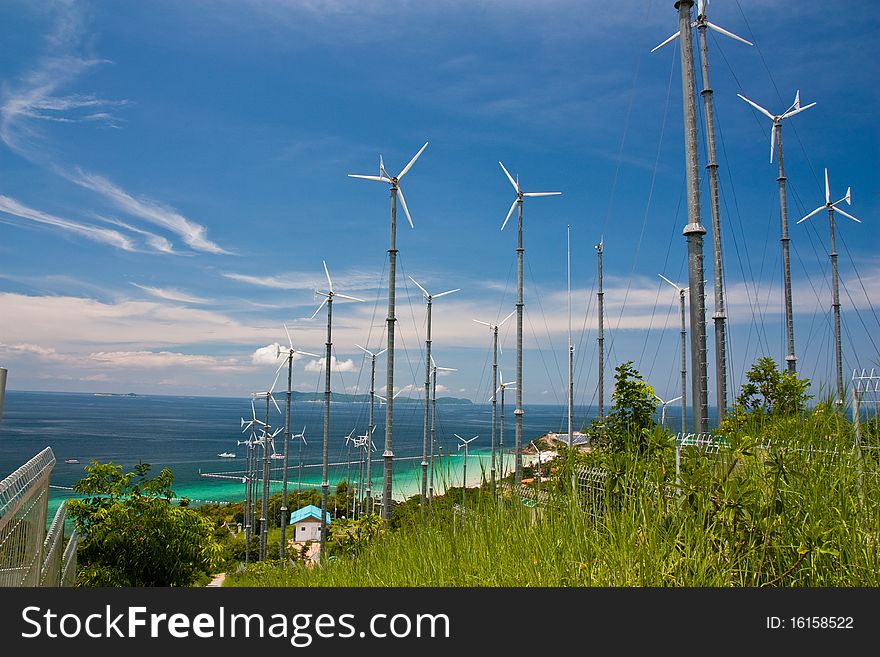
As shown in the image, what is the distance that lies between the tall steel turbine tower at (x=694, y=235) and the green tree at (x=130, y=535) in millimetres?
10725

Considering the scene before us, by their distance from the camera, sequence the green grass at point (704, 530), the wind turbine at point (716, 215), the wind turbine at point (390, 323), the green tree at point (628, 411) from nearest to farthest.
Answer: the green grass at point (704, 530), the green tree at point (628, 411), the wind turbine at point (716, 215), the wind turbine at point (390, 323)

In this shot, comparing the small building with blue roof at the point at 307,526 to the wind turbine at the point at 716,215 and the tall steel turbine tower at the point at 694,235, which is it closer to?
the wind turbine at the point at 716,215

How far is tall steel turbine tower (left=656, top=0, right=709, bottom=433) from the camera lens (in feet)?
30.7

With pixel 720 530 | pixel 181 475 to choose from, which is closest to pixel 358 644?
pixel 720 530

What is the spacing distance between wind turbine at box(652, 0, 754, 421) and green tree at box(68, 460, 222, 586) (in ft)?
37.9

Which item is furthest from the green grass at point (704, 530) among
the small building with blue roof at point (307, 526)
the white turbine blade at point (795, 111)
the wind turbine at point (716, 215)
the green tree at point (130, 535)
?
the small building with blue roof at point (307, 526)

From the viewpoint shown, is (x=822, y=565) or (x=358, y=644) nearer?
(x=358, y=644)

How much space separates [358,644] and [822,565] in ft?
12.2

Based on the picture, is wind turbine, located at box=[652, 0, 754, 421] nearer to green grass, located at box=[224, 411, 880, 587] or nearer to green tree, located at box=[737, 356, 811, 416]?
green tree, located at box=[737, 356, 811, 416]

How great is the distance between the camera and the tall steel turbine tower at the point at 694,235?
9.37 metres

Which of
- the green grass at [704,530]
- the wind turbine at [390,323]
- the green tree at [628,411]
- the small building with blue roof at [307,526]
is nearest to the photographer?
the green grass at [704,530]

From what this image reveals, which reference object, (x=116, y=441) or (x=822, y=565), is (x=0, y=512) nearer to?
(x=822, y=565)

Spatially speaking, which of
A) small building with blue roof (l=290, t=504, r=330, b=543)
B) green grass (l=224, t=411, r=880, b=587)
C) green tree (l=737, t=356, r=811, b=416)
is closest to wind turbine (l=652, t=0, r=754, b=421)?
green tree (l=737, t=356, r=811, b=416)

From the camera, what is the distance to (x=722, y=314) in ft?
41.7
